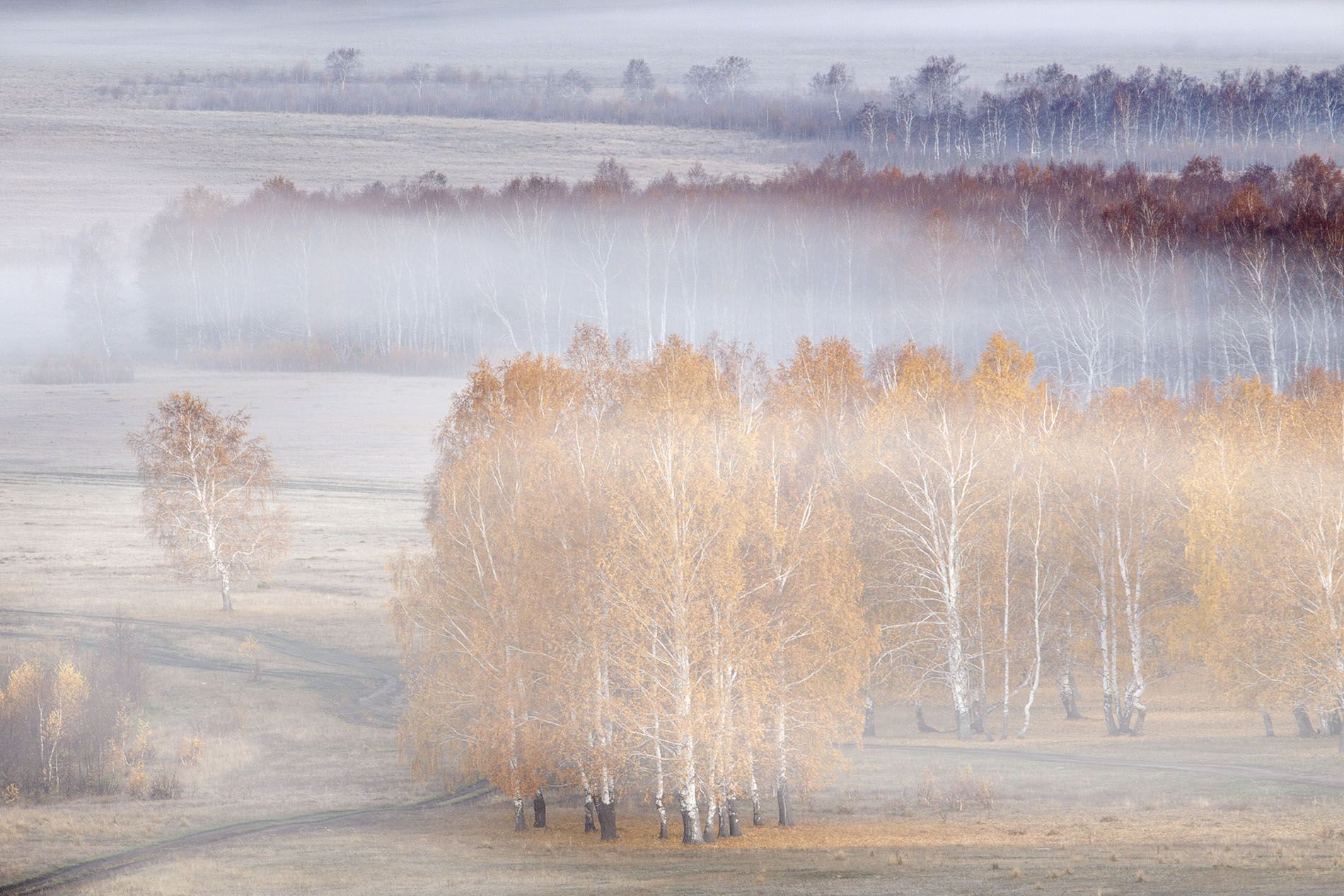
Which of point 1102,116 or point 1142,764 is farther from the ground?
point 1102,116

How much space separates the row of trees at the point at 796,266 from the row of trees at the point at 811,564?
106 ft

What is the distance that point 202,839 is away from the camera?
4519cm

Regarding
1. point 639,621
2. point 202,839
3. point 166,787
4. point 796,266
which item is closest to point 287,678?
point 166,787

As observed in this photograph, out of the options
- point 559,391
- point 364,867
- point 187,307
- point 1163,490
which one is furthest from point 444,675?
point 187,307

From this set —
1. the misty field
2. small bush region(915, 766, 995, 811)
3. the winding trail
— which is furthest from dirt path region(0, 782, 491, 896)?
small bush region(915, 766, 995, 811)

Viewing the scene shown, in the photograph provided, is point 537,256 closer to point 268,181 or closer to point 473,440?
point 268,181

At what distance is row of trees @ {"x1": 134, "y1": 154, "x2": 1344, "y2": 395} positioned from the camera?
4156 inches

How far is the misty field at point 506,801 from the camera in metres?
35.2

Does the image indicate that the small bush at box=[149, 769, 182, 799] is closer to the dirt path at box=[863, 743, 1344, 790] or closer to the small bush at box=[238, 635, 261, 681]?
the small bush at box=[238, 635, 261, 681]

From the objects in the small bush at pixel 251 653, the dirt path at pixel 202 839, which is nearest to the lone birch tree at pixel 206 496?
the small bush at pixel 251 653

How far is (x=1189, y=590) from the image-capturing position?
61281mm

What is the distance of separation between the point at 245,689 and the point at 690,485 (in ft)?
106

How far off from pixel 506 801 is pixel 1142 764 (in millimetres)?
23137

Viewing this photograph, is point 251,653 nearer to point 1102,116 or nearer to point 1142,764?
point 1142,764
